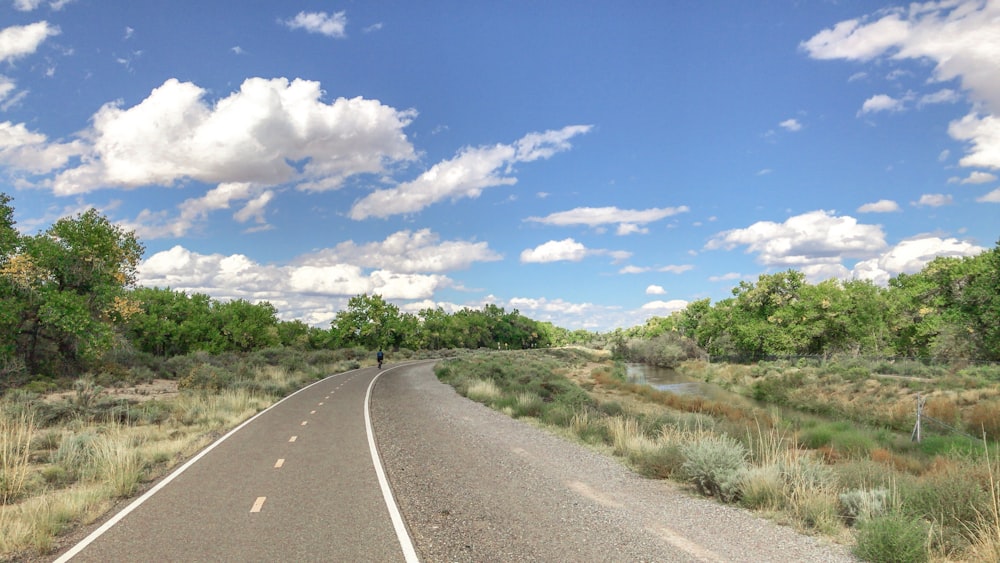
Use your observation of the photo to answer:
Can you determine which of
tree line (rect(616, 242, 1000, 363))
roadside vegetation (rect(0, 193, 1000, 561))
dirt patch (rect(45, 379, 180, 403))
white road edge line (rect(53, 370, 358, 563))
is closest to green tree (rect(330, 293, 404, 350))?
roadside vegetation (rect(0, 193, 1000, 561))

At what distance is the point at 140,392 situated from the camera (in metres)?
25.6

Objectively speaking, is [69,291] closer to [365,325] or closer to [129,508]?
[129,508]

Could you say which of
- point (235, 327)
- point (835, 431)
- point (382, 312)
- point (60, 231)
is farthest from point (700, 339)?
point (60, 231)

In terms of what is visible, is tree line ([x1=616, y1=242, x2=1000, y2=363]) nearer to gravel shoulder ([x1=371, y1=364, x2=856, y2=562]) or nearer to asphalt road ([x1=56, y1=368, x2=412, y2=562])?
gravel shoulder ([x1=371, y1=364, x2=856, y2=562])

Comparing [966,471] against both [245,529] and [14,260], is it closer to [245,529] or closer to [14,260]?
[245,529]

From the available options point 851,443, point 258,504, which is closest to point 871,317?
point 851,443

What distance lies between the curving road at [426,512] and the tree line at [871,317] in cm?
4712

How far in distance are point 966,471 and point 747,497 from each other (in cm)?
270

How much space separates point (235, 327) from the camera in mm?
60281

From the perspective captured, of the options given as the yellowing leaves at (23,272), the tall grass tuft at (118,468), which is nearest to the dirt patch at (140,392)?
the yellowing leaves at (23,272)

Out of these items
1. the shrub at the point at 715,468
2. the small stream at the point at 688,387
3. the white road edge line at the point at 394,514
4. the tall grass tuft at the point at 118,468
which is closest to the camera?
the white road edge line at the point at 394,514

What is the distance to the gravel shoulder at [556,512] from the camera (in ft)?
21.0

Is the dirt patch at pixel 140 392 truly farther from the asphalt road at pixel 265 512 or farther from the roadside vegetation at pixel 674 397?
the asphalt road at pixel 265 512

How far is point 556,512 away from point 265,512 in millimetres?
3926
